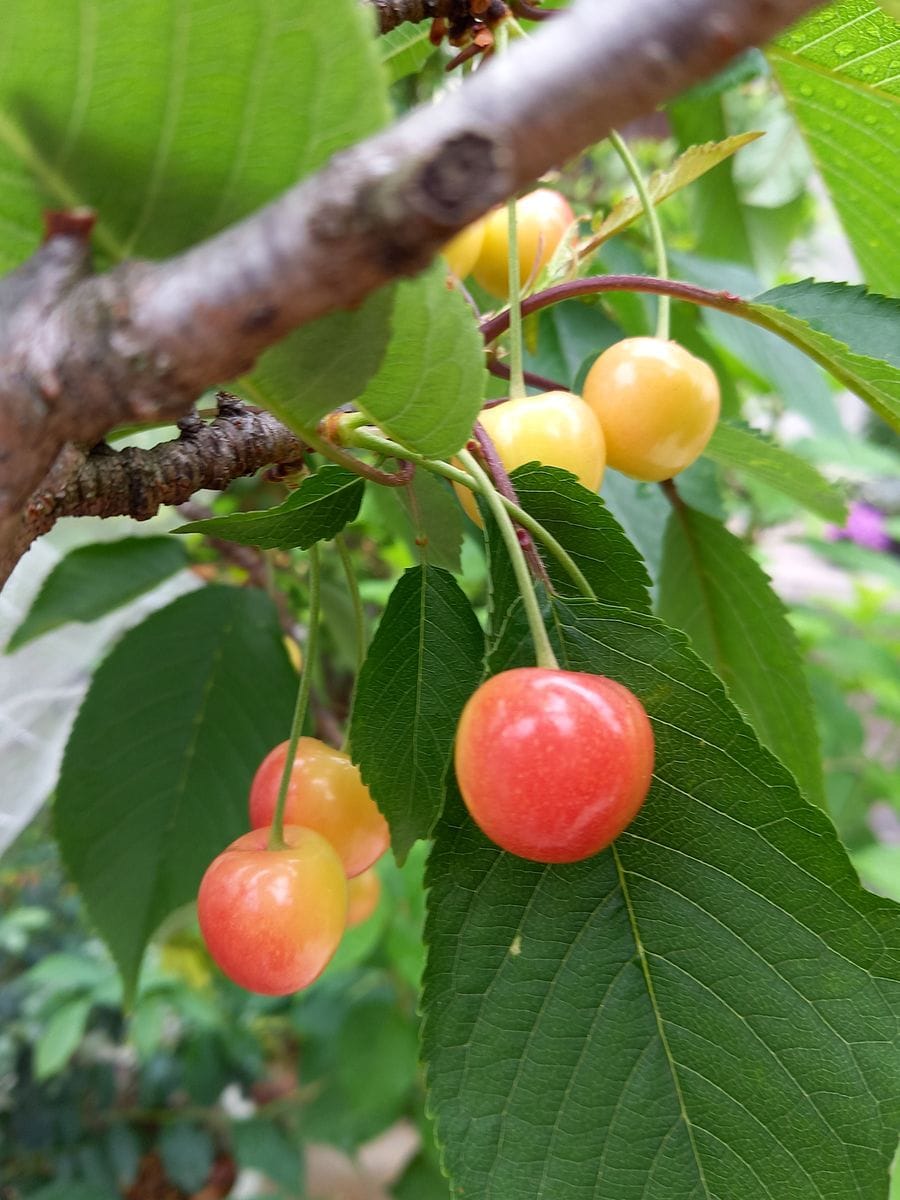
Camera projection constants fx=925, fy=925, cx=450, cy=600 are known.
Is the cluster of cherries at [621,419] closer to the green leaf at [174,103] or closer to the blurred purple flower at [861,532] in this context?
the green leaf at [174,103]

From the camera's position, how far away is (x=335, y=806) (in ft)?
1.85

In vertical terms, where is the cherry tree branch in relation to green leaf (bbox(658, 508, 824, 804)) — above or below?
above

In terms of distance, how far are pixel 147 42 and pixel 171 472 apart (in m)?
0.22

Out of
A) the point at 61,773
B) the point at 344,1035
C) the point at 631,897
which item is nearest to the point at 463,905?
the point at 631,897

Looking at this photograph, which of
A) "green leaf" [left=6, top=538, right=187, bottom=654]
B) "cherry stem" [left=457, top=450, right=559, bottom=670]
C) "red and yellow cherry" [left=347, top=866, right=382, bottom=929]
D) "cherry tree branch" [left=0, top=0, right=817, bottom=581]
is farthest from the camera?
"green leaf" [left=6, top=538, right=187, bottom=654]

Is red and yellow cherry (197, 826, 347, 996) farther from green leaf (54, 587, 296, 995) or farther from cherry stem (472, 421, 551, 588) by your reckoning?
green leaf (54, 587, 296, 995)

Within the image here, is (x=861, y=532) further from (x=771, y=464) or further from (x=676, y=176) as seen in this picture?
(x=676, y=176)

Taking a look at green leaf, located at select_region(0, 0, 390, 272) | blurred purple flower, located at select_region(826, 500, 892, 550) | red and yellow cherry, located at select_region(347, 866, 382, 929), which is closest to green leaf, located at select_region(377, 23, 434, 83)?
green leaf, located at select_region(0, 0, 390, 272)

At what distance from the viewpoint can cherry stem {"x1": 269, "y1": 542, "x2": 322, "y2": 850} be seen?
51cm

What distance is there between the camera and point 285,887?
487 mm

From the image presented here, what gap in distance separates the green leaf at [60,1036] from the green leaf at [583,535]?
1422 mm

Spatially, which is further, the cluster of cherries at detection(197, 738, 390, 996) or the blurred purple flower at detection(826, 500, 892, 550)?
the blurred purple flower at detection(826, 500, 892, 550)

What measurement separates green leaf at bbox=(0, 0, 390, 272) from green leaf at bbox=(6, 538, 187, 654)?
69 centimetres

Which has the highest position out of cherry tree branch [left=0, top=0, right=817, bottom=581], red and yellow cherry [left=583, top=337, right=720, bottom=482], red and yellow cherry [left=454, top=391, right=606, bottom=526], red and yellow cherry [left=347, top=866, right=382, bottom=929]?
cherry tree branch [left=0, top=0, right=817, bottom=581]
